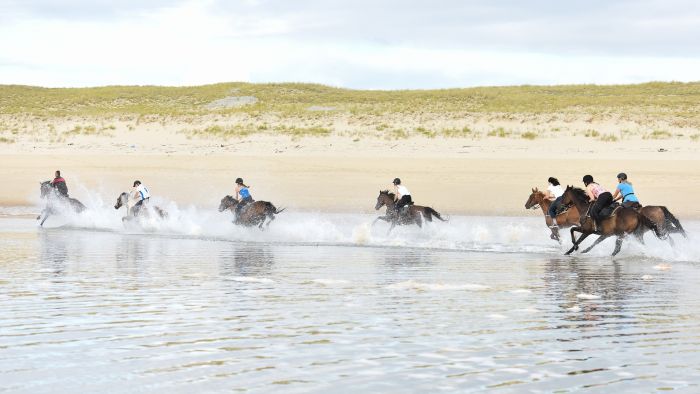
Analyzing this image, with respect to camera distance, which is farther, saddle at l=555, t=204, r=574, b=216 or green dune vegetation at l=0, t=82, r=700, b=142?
green dune vegetation at l=0, t=82, r=700, b=142

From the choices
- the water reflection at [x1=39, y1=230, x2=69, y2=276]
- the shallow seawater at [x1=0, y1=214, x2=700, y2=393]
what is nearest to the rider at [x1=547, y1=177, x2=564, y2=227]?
the shallow seawater at [x1=0, y1=214, x2=700, y2=393]

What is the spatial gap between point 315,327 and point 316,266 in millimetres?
7295

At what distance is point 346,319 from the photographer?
12.3 metres

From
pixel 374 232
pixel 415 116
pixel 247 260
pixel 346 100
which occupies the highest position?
pixel 346 100

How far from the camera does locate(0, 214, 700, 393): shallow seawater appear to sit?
9.13 metres

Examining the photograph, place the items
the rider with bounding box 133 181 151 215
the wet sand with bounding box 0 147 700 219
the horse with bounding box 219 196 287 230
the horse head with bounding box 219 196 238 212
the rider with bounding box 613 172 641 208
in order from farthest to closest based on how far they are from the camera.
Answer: the wet sand with bounding box 0 147 700 219
the rider with bounding box 133 181 151 215
the horse head with bounding box 219 196 238 212
the horse with bounding box 219 196 287 230
the rider with bounding box 613 172 641 208

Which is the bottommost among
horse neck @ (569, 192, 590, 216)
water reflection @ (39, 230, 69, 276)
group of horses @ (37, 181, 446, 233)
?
water reflection @ (39, 230, 69, 276)

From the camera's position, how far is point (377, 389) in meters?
8.65

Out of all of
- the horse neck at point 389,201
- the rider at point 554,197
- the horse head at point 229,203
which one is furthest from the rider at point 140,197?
the rider at point 554,197

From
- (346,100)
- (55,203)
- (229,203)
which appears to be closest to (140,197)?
(55,203)

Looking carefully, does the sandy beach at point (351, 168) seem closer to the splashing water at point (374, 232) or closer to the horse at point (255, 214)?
the splashing water at point (374, 232)

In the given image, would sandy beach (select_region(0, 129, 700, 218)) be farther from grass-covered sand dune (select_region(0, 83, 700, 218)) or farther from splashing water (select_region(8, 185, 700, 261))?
splashing water (select_region(8, 185, 700, 261))

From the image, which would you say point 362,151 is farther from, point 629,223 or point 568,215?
point 629,223

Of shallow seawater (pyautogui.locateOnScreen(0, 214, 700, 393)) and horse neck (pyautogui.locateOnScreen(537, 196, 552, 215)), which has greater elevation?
horse neck (pyautogui.locateOnScreen(537, 196, 552, 215))
